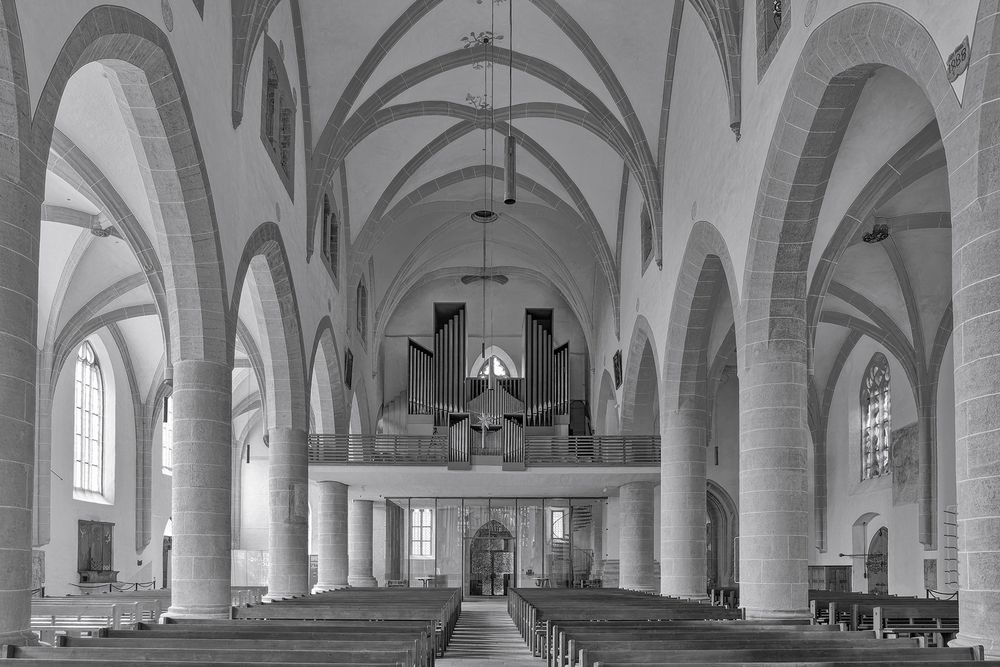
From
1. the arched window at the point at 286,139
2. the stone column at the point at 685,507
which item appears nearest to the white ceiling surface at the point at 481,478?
the stone column at the point at 685,507

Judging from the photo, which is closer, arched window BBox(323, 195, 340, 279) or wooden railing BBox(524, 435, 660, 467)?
arched window BBox(323, 195, 340, 279)

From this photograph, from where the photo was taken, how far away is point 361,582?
95.5ft

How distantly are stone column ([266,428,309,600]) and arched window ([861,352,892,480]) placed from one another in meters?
14.9

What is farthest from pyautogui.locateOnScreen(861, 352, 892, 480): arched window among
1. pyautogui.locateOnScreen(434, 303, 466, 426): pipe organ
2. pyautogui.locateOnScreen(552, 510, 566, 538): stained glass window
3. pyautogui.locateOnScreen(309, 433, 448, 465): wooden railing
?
pyautogui.locateOnScreen(434, 303, 466, 426): pipe organ

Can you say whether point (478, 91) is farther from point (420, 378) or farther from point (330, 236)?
point (420, 378)

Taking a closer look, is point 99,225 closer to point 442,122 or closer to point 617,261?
point 442,122

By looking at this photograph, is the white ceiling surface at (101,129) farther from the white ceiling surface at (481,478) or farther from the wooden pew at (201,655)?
the white ceiling surface at (481,478)

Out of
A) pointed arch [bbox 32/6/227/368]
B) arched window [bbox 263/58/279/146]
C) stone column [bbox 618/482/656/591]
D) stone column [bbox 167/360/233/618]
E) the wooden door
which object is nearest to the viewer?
pointed arch [bbox 32/6/227/368]

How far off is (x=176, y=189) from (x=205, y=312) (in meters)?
1.72

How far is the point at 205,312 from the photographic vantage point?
1379 centimetres

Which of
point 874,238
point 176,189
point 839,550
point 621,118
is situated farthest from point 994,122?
point 839,550

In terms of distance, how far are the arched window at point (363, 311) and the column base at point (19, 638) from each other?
22.2 m

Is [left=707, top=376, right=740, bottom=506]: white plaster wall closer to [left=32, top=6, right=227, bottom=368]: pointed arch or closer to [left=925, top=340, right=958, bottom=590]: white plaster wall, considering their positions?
[left=925, top=340, right=958, bottom=590]: white plaster wall

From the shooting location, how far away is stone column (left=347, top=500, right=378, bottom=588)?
29.3 m
